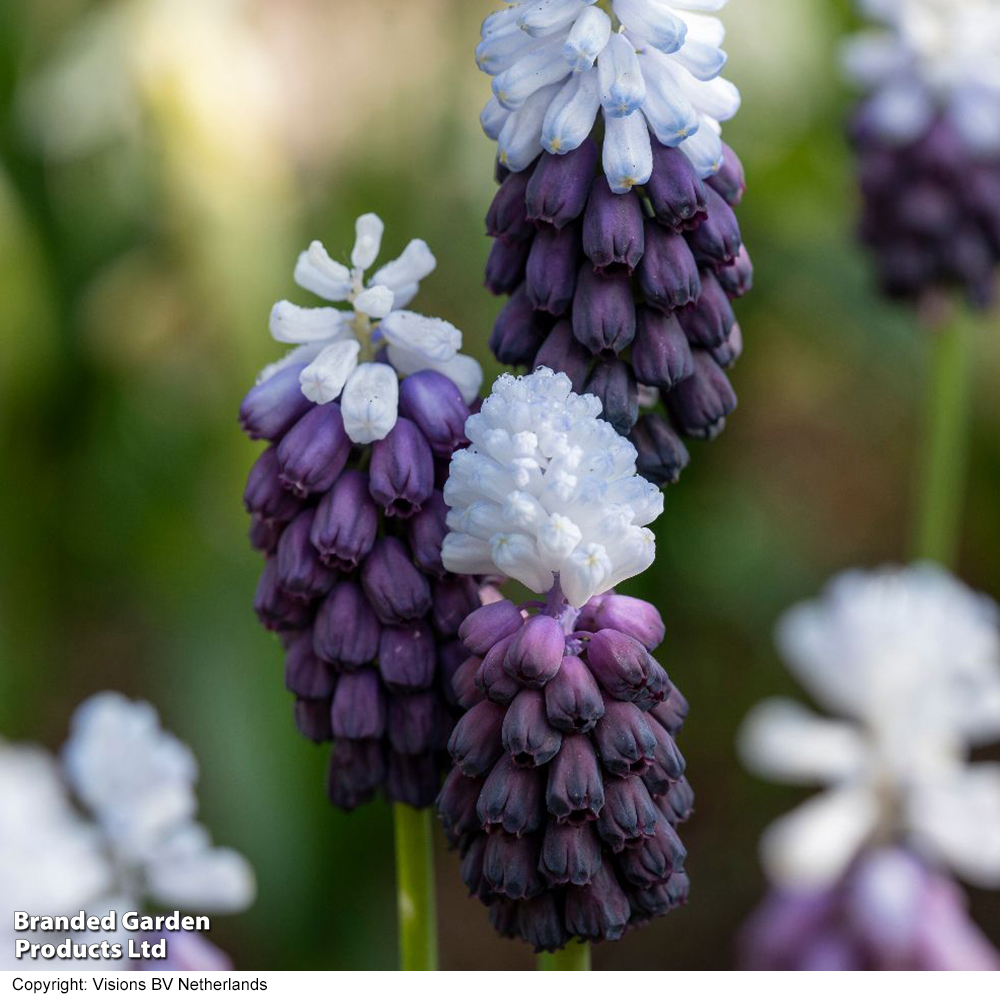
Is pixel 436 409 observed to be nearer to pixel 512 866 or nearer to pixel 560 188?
pixel 560 188

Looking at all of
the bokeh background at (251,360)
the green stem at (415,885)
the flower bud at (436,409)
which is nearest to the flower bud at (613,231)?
the flower bud at (436,409)

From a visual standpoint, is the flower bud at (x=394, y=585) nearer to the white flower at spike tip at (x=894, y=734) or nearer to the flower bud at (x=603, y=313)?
the flower bud at (x=603, y=313)

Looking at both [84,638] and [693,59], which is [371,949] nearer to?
[84,638]

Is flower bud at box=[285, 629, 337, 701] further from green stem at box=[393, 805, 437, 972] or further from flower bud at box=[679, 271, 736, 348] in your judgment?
flower bud at box=[679, 271, 736, 348]

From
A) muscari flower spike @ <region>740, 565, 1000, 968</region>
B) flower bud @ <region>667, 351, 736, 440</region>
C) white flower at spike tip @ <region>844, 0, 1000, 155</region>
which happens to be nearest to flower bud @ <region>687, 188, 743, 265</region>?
flower bud @ <region>667, 351, 736, 440</region>

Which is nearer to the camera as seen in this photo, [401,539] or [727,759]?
[401,539]
